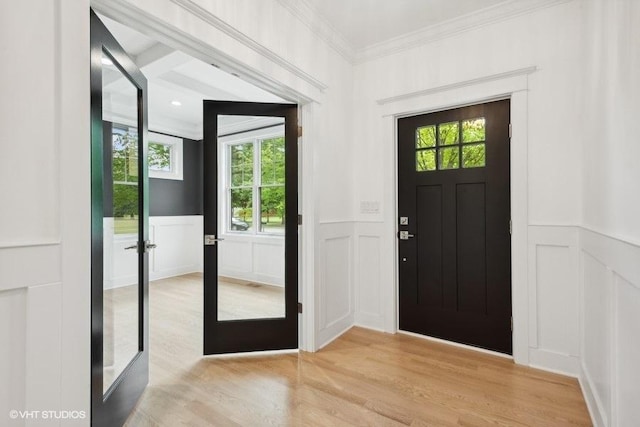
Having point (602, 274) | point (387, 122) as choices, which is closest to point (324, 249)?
point (387, 122)

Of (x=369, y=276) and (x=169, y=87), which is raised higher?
(x=169, y=87)

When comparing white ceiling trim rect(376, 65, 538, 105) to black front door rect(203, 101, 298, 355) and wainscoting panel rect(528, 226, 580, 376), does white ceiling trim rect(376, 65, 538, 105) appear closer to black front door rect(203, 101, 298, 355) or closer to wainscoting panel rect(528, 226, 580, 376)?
black front door rect(203, 101, 298, 355)

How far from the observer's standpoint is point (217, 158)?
8.10 ft

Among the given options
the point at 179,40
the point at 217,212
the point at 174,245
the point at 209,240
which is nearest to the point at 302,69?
the point at 179,40

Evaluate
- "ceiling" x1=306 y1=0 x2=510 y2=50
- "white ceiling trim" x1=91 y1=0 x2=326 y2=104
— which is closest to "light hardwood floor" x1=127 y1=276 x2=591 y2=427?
"white ceiling trim" x1=91 y1=0 x2=326 y2=104

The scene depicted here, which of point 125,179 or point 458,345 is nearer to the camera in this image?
point 125,179

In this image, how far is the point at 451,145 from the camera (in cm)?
276

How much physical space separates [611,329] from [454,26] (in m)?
2.60

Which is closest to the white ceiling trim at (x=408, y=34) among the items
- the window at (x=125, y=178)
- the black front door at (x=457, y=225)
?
the black front door at (x=457, y=225)

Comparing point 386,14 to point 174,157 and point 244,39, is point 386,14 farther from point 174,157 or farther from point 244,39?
point 174,157

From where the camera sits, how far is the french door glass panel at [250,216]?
259cm

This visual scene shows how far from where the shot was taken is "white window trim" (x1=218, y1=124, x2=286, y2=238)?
263 cm

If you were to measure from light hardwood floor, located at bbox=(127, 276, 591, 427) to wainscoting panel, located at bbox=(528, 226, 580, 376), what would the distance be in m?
0.16
